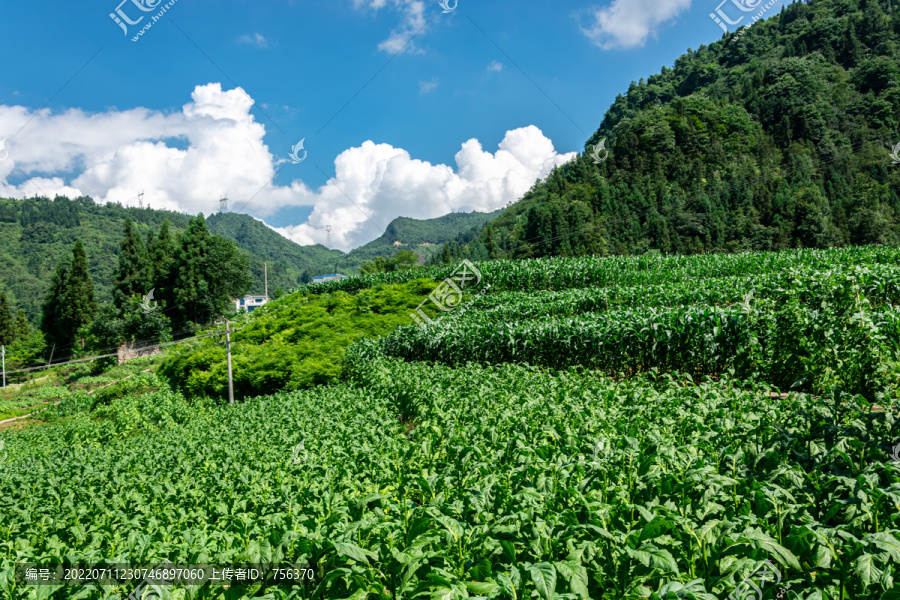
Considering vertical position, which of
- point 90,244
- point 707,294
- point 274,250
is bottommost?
point 707,294

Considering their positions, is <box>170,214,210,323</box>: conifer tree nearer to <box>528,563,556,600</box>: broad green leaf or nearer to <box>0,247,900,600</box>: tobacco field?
<box>0,247,900,600</box>: tobacco field

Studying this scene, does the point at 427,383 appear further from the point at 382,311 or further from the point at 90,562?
the point at 382,311

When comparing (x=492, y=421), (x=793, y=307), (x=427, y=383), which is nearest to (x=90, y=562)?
(x=492, y=421)

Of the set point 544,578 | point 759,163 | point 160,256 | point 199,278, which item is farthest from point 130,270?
point 759,163

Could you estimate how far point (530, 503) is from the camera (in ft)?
9.10

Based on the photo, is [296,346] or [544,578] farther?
[296,346]

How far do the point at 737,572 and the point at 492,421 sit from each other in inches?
118

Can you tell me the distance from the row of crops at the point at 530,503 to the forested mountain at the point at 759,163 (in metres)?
50.7

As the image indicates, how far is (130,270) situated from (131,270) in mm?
104

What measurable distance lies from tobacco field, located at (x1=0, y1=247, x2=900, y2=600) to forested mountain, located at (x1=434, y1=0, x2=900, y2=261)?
48059 millimetres

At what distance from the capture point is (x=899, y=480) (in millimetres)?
2725

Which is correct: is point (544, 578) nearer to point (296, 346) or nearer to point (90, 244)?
point (296, 346)

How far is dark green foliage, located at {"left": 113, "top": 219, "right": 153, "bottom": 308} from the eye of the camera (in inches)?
1903

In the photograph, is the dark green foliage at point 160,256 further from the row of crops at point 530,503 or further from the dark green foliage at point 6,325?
the row of crops at point 530,503
